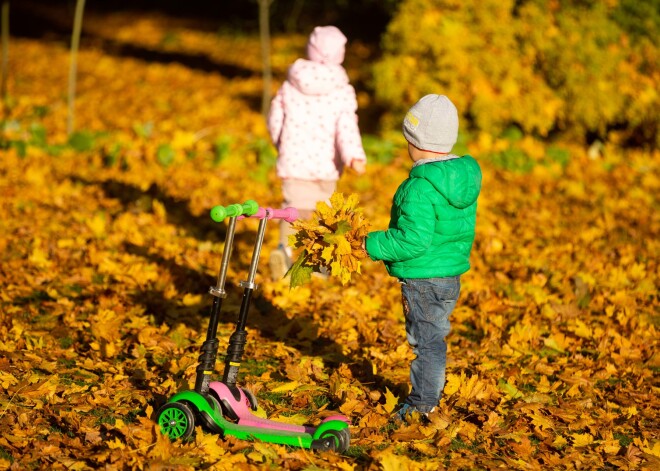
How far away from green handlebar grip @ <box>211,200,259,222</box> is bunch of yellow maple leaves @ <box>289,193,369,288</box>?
20cm

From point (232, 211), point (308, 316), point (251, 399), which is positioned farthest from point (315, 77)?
point (251, 399)

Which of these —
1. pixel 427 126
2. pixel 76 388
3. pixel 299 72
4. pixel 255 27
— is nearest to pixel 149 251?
pixel 299 72

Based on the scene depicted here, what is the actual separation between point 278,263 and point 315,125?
944 mm

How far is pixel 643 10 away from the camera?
8.94 meters

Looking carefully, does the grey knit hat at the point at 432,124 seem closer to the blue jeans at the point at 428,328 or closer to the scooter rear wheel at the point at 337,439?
the blue jeans at the point at 428,328

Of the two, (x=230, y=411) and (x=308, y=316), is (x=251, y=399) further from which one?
(x=308, y=316)

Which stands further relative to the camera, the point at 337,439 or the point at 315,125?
the point at 315,125

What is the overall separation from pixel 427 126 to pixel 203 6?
20.5 meters

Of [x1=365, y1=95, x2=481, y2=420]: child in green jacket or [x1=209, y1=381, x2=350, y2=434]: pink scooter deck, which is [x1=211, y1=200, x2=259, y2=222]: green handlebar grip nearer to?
[x1=365, y1=95, x2=481, y2=420]: child in green jacket

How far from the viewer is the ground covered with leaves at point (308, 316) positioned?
12.0ft

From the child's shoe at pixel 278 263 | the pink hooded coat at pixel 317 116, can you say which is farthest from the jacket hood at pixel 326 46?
the child's shoe at pixel 278 263

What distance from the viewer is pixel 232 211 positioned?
3393mm

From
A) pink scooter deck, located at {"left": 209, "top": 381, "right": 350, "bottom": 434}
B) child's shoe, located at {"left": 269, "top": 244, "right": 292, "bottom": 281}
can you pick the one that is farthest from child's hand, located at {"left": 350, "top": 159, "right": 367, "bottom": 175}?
pink scooter deck, located at {"left": 209, "top": 381, "right": 350, "bottom": 434}

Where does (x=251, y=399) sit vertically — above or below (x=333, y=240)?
below
